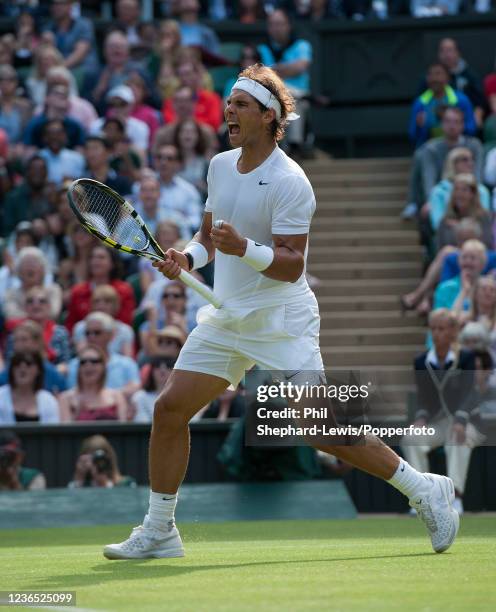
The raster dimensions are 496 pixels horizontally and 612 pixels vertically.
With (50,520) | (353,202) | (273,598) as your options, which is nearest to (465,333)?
(50,520)

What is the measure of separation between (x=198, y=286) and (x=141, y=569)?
4.31 ft

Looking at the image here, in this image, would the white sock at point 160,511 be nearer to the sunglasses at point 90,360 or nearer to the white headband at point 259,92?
the white headband at point 259,92

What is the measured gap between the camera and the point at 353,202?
656 inches

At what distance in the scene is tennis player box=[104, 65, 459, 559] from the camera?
Result: 7.28 m

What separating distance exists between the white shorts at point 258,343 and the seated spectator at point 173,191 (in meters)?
7.67

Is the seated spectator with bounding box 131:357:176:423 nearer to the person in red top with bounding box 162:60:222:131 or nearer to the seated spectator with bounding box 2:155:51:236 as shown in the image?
the seated spectator with bounding box 2:155:51:236

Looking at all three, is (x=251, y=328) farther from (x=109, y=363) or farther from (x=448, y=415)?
(x=109, y=363)

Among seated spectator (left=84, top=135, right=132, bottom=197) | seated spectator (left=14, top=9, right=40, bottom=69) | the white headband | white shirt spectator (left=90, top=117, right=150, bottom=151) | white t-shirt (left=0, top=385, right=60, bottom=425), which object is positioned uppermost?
seated spectator (left=14, top=9, right=40, bottom=69)

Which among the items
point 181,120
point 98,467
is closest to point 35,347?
point 98,467

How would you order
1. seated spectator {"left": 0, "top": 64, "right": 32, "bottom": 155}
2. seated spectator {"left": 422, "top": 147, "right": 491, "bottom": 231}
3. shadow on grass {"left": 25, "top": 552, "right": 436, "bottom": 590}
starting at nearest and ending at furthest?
shadow on grass {"left": 25, "top": 552, "right": 436, "bottom": 590} → seated spectator {"left": 422, "top": 147, "right": 491, "bottom": 231} → seated spectator {"left": 0, "top": 64, "right": 32, "bottom": 155}

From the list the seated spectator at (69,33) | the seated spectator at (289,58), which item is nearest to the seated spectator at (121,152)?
the seated spectator at (289,58)

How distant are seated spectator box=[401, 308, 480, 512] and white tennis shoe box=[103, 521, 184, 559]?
14.6 ft

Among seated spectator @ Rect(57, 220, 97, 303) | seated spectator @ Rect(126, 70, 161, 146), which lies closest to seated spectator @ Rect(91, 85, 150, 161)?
seated spectator @ Rect(126, 70, 161, 146)

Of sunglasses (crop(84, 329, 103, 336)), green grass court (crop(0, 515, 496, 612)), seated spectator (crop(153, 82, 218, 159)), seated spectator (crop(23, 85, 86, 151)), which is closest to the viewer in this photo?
green grass court (crop(0, 515, 496, 612))
